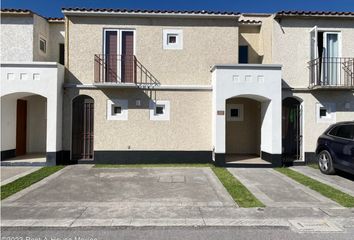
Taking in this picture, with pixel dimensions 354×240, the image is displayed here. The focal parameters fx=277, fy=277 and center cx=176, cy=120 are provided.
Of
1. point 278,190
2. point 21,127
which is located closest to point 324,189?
point 278,190

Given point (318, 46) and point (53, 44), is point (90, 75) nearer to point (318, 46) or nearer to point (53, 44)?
point (53, 44)

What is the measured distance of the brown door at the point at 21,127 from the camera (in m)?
12.3

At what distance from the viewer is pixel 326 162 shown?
927 cm

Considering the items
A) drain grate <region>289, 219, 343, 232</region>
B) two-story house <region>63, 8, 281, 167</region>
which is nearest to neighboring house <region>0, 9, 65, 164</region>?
two-story house <region>63, 8, 281, 167</region>

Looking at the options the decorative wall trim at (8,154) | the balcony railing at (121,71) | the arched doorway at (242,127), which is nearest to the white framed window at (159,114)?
the balcony railing at (121,71)

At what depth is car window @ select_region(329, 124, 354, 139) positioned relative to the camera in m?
8.44

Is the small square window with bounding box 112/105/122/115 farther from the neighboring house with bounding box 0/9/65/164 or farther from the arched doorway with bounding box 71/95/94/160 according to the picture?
the neighboring house with bounding box 0/9/65/164

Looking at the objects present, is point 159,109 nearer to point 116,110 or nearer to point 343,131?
point 116,110

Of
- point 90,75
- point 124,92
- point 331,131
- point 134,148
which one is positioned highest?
point 90,75

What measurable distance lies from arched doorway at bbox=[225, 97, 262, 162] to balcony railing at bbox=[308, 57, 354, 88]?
8.98 ft

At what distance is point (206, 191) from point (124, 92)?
231 inches

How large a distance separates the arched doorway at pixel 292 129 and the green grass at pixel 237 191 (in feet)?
11.6

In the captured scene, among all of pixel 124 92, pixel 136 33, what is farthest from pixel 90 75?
pixel 136 33

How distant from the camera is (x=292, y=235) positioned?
4.58 m
